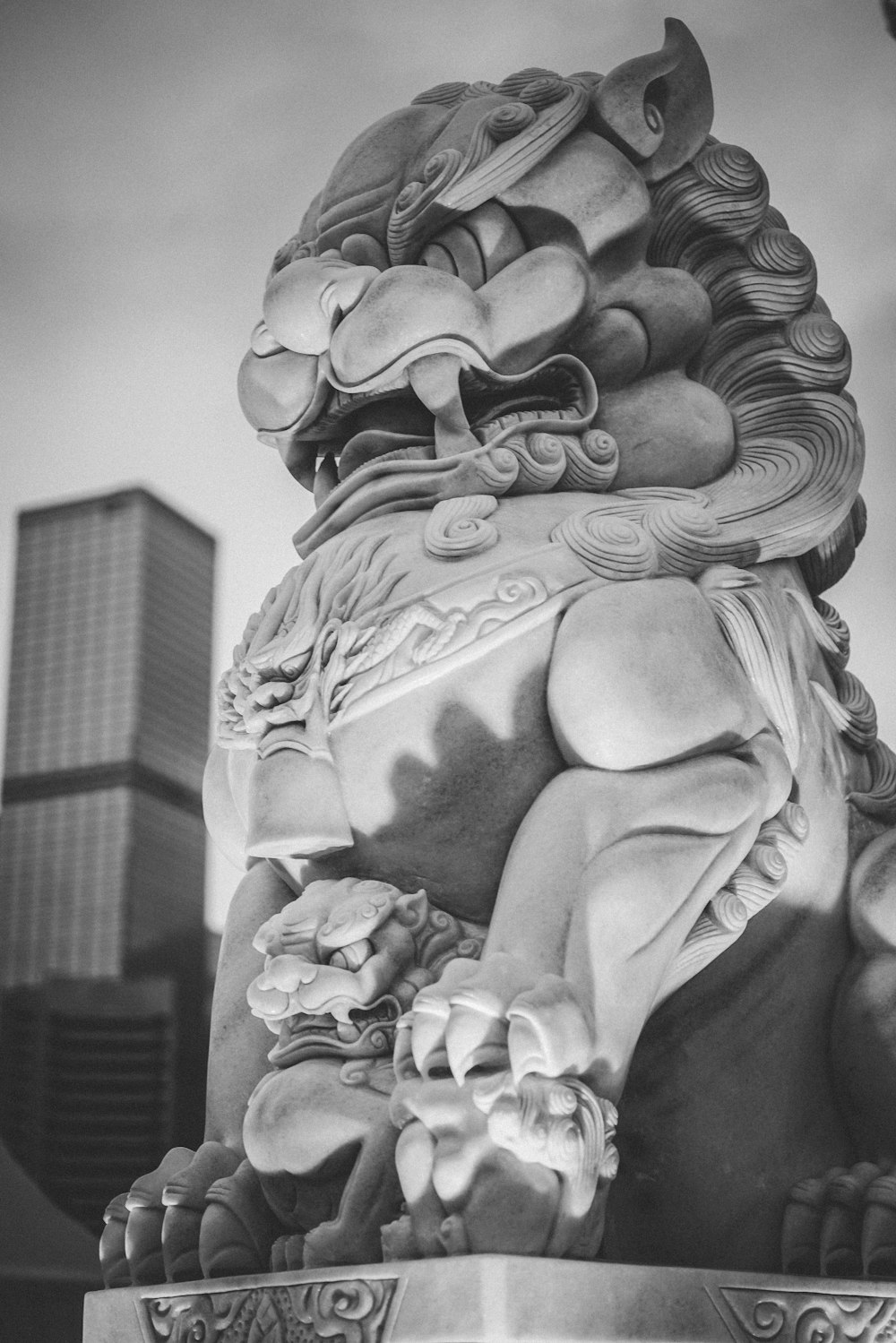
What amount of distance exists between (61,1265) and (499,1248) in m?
4.65

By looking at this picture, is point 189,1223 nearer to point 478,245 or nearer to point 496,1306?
point 496,1306

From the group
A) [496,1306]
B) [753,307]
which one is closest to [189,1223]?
[496,1306]

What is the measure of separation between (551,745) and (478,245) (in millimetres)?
932

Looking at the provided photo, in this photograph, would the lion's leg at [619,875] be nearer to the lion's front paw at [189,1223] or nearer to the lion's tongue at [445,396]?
the lion's front paw at [189,1223]

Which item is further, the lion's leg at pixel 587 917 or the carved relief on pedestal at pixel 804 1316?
the carved relief on pedestal at pixel 804 1316

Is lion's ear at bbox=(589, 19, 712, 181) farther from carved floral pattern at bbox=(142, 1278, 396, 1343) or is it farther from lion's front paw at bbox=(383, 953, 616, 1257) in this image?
carved floral pattern at bbox=(142, 1278, 396, 1343)

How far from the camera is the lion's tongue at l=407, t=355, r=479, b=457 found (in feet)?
9.25

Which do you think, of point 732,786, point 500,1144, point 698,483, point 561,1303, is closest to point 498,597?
point 732,786

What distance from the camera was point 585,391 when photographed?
294 cm

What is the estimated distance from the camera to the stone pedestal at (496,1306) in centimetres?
200

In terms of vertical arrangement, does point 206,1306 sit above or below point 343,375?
below

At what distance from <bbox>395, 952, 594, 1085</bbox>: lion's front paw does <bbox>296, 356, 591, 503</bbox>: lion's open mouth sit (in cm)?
101

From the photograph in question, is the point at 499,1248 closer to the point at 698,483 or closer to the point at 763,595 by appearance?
the point at 763,595

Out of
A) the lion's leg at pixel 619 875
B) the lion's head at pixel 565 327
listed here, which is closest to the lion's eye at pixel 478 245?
the lion's head at pixel 565 327
